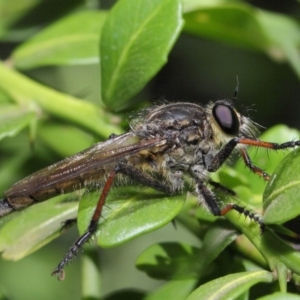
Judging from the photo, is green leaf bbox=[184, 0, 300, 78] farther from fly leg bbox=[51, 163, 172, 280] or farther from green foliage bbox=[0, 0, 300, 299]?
fly leg bbox=[51, 163, 172, 280]

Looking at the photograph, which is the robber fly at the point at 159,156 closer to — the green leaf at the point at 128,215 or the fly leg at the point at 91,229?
the fly leg at the point at 91,229

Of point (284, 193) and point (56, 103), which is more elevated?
point (284, 193)

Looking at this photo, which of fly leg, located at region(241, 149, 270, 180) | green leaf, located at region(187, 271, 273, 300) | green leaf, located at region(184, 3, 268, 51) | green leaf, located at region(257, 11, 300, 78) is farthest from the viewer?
green leaf, located at region(257, 11, 300, 78)

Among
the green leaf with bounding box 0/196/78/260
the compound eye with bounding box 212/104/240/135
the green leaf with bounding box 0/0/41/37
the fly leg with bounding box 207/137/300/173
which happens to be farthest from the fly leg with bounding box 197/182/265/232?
the green leaf with bounding box 0/0/41/37

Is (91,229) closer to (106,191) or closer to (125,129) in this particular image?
(106,191)

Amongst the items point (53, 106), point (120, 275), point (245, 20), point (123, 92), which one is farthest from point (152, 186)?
point (120, 275)

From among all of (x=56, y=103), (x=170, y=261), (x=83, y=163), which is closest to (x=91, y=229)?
(x=170, y=261)

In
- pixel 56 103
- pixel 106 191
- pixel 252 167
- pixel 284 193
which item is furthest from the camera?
pixel 56 103

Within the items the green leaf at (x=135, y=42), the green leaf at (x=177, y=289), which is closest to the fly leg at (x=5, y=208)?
the green leaf at (x=135, y=42)
